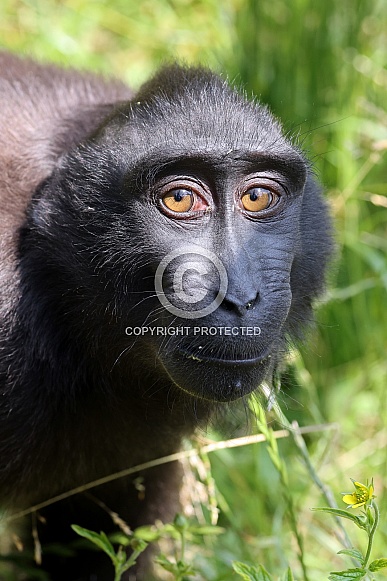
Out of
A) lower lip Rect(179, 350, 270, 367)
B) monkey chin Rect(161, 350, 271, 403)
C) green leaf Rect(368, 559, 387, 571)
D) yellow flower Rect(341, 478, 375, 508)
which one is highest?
lower lip Rect(179, 350, 270, 367)

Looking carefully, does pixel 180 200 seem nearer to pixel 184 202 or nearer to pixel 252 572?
pixel 184 202

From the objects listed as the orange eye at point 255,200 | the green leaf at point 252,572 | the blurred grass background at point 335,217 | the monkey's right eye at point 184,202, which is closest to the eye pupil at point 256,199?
the orange eye at point 255,200

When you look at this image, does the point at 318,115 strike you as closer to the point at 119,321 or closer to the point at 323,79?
the point at 323,79

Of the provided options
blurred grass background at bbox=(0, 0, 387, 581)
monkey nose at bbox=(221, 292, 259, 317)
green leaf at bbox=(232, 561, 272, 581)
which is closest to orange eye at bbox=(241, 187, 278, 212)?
monkey nose at bbox=(221, 292, 259, 317)

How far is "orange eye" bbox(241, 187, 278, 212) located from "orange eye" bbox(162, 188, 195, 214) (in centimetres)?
18

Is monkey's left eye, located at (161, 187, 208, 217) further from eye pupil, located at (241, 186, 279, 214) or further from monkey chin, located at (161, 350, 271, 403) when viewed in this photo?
monkey chin, located at (161, 350, 271, 403)

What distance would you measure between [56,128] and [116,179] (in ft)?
1.95

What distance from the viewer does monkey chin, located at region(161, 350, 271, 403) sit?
2.57m

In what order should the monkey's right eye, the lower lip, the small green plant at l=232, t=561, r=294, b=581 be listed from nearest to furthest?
the small green plant at l=232, t=561, r=294, b=581, the lower lip, the monkey's right eye

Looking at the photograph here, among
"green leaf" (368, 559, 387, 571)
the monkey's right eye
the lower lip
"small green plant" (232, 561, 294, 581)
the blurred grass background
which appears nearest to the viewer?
"green leaf" (368, 559, 387, 571)

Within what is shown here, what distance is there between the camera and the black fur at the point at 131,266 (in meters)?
2.62

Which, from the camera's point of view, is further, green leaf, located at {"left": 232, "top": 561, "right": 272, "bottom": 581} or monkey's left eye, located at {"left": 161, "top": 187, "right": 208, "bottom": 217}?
monkey's left eye, located at {"left": 161, "top": 187, "right": 208, "bottom": 217}

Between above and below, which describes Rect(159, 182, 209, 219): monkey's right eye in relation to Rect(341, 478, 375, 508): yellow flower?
above

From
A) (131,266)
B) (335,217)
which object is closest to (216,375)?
(131,266)
